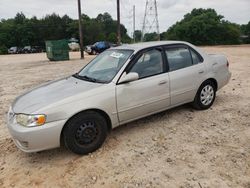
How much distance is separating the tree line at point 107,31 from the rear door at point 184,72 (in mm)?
40219

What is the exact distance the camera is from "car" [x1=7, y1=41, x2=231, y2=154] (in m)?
3.61

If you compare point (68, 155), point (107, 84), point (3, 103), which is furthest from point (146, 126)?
point (3, 103)

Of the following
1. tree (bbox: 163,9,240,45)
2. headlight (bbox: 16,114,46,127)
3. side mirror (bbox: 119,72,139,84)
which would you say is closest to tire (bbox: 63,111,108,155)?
headlight (bbox: 16,114,46,127)

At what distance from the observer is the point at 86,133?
387cm

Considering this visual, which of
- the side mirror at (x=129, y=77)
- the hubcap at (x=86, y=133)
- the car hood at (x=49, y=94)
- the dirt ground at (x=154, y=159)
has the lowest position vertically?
the dirt ground at (x=154, y=159)

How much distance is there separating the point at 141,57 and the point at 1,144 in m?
2.74

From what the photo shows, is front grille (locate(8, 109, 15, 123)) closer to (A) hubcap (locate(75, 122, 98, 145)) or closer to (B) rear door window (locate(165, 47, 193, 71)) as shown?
(A) hubcap (locate(75, 122, 98, 145))

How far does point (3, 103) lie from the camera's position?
23.0 feet

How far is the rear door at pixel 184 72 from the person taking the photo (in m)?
4.85

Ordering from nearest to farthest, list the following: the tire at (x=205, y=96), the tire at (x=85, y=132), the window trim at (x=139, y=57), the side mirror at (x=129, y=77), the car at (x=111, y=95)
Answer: the car at (x=111, y=95) < the tire at (x=85, y=132) < the side mirror at (x=129, y=77) < the window trim at (x=139, y=57) < the tire at (x=205, y=96)

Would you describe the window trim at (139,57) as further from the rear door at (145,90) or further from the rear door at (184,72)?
the rear door at (184,72)

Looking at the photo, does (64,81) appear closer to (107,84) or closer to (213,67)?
(107,84)

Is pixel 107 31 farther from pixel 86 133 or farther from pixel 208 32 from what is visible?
pixel 86 133

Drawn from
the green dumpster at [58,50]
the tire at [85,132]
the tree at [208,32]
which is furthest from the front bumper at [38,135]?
the tree at [208,32]
